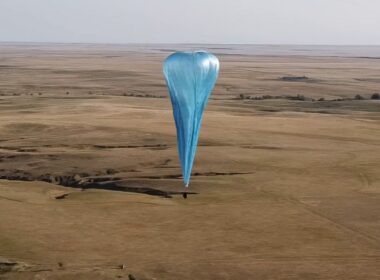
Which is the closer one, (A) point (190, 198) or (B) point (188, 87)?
(B) point (188, 87)

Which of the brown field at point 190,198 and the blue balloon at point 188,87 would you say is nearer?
the brown field at point 190,198

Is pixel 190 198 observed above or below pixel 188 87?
below

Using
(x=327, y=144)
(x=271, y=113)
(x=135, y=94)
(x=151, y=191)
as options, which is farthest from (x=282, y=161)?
(x=135, y=94)

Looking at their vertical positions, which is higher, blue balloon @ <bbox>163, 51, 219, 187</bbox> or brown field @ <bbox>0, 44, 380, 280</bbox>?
blue balloon @ <bbox>163, 51, 219, 187</bbox>

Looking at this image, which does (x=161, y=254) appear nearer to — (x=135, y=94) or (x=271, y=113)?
(x=271, y=113)
